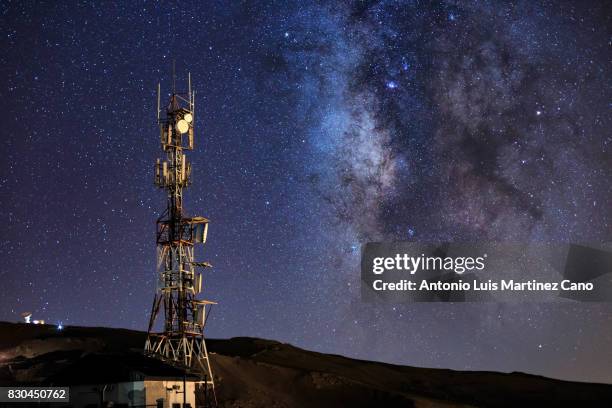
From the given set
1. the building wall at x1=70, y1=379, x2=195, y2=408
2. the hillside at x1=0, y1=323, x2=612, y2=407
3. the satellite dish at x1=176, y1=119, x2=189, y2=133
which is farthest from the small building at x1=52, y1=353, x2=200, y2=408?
the satellite dish at x1=176, y1=119, x2=189, y2=133

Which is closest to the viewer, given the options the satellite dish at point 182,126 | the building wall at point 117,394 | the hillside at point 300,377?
the building wall at point 117,394

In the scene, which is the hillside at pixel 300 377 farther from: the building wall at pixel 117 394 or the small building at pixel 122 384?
the building wall at pixel 117 394

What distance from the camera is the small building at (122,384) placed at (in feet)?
117

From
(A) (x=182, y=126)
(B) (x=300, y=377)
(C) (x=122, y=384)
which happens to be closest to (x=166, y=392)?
(C) (x=122, y=384)

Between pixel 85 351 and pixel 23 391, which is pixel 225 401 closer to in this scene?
pixel 85 351

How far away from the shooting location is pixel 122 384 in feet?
118

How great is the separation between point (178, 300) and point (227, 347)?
134 ft

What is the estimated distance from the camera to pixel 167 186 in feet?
150

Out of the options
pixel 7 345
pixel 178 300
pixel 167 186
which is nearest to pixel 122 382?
pixel 178 300

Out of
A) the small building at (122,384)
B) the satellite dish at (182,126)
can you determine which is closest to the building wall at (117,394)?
the small building at (122,384)

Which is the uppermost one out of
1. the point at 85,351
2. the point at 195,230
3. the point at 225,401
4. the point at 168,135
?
the point at 168,135

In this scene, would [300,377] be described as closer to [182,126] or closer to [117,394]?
[182,126]

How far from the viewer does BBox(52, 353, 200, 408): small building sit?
1406 inches

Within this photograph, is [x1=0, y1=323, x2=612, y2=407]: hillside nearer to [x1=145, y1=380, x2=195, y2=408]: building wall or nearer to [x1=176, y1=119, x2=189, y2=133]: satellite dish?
[x1=145, y1=380, x2=195, y2=408]: building wall
